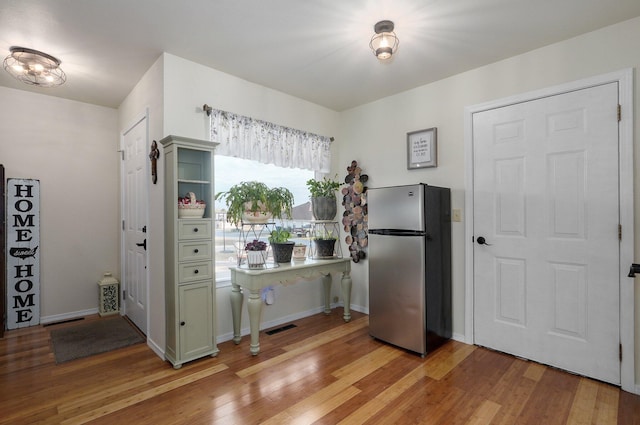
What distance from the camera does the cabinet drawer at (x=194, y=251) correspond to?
2.51m

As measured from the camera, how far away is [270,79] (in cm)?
313

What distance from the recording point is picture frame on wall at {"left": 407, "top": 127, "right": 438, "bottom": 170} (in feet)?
10.3

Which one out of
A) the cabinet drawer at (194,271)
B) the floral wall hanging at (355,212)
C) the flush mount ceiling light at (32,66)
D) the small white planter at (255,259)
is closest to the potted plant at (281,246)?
the small white planter at (255,259)

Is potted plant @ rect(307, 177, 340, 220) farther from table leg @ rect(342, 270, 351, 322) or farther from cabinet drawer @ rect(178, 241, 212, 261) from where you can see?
cabinet drawer @ rect(178, 241, 212, 261)

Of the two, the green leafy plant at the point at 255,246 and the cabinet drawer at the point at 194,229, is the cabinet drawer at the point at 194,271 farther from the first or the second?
the green leafy plant at the point at 255,246

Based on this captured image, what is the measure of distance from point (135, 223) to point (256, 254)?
1495mm

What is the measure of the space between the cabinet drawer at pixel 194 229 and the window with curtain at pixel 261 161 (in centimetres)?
47

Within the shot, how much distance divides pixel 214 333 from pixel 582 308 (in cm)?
284

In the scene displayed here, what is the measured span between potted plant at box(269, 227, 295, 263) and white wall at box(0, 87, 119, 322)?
227cm

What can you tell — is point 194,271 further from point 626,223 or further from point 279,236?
point 626,223

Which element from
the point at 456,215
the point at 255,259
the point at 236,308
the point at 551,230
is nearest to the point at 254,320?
the point at 236,308

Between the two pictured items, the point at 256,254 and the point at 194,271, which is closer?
the point at 194,271

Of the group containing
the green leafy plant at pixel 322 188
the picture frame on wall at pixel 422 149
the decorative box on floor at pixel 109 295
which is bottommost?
the decorative box on floor at pixel 109 295

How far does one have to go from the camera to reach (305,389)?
2191mm
